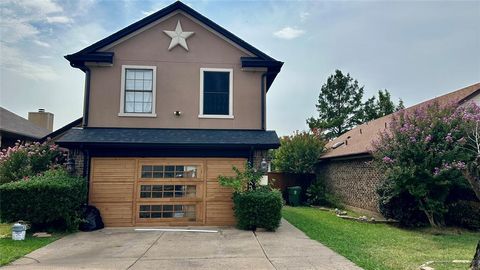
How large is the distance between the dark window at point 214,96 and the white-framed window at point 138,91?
1842 mm

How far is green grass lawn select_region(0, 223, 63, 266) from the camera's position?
6.87 meters

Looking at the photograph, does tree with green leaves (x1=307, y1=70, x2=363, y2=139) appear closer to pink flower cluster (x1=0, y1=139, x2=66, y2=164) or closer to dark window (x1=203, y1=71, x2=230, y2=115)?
dark window (x1=203, y1=71, x2=230, y2=115)

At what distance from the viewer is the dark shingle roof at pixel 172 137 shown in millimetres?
10641

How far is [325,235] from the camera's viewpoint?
9508mm

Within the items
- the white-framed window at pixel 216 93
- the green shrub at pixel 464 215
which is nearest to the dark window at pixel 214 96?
the white-framed window at pixel 216 93

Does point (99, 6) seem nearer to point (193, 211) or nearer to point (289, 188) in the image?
point (193, 211)

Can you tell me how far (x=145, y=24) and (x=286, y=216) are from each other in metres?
9.29

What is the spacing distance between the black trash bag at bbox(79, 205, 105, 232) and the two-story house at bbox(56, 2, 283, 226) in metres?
0.33

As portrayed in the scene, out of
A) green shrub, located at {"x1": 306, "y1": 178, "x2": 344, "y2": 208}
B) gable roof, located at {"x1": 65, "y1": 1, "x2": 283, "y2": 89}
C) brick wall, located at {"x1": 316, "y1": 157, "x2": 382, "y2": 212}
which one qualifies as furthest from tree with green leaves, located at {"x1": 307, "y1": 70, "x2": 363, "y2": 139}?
gable roof, located at {"x1": 65, "y1": 1, "x2": 283, "y2": 89}

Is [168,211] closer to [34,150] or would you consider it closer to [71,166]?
[71,166]

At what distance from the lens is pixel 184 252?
741 centimetres

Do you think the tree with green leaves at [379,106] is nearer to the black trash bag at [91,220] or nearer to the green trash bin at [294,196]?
the green trash bin at [294,196]

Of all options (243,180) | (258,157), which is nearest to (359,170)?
(258,157)

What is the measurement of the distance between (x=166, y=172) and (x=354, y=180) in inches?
367
